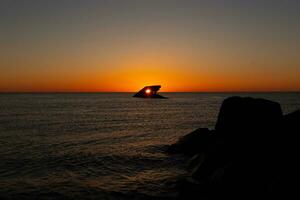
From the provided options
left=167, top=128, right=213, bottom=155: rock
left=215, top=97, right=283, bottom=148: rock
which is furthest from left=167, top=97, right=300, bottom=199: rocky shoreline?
left=167, top=128, right=213, bottom=155: rock

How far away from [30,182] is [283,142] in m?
13.4

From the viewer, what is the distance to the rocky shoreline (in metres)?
11.2

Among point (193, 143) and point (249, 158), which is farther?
point (193, 143)

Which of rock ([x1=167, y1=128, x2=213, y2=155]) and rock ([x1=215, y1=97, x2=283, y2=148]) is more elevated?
rock ([x1=215, y1=97, x2=283, y2=148])

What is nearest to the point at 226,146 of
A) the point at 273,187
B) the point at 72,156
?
the point at 273,187

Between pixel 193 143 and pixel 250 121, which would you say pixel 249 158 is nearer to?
pixel 250 121

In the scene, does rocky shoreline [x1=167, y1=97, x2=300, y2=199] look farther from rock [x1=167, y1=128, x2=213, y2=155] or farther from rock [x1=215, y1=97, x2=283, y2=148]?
rock [x1=167, y1=128, x2=213, y2=155]

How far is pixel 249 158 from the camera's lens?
13.1 metres

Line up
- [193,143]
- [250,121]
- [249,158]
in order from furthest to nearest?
[193,143] < [250,121] < [249,158]

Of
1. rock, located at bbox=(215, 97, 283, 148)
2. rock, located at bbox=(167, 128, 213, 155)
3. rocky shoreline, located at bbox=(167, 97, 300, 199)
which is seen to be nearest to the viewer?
rocky shoreline, located at bbox=(167, 97, 300, 199)

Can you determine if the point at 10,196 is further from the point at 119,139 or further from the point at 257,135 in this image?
the point at 119,139

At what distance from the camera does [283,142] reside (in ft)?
45.0

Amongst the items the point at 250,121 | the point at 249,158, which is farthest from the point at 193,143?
A: the point at 249,158

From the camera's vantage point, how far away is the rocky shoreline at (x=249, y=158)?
11.2 metres
